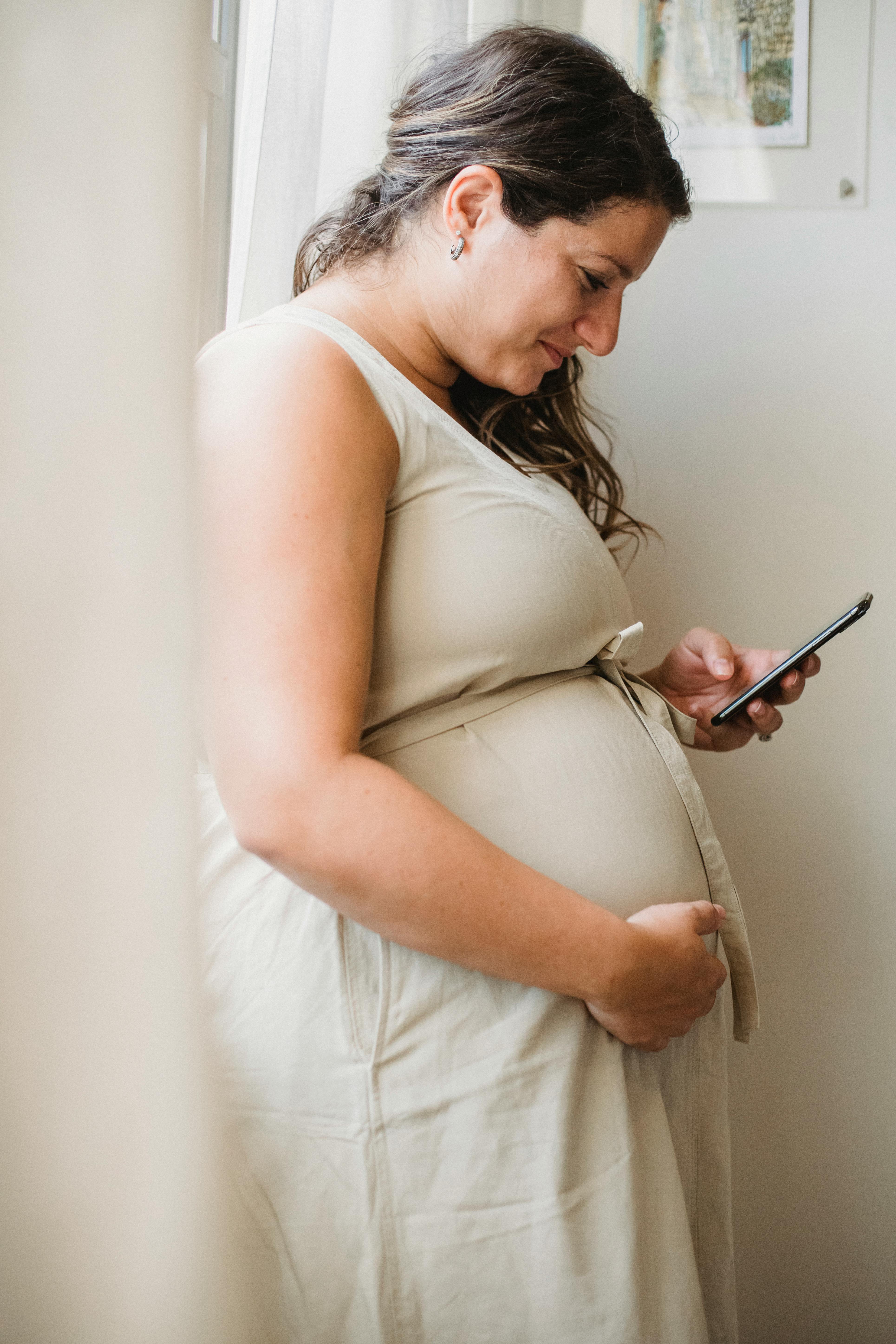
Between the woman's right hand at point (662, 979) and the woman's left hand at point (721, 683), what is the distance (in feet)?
1.20

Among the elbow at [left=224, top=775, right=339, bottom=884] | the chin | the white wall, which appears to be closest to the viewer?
the white wall

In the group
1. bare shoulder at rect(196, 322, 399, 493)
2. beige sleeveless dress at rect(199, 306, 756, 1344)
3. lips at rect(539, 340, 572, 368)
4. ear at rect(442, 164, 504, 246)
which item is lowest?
beige sleeveless dress at rect(199, 306, 756, 1344)

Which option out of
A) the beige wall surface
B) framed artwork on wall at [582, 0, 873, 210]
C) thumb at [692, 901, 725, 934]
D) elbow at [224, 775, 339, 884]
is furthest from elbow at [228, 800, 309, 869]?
framed artwork on wall at [582, 0, 873, 210]

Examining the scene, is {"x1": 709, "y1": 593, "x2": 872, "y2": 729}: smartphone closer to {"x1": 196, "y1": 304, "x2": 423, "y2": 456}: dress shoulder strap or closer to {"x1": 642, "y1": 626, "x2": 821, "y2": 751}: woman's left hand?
{"x1": 642, "y1": 626, "x2": 821, "y2": 751}: woman's left hand

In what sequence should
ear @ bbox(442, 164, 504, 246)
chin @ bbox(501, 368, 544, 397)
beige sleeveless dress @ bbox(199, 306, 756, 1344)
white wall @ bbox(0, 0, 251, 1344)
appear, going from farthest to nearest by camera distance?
chin @ bbox(501, 368, 544, 397) < ear @ bbox(442, 164, 504, 246) < beige sleeveless dress @ bbox(199, 306, 756, 1344) < white wall @ bbox(0, 0, 251, 1344)

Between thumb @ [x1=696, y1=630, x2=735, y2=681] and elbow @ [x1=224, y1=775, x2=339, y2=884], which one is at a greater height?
elbow @ [x1=224, y1=775, x2=339, y2=884]

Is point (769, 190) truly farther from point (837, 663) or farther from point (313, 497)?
point (313, 497)

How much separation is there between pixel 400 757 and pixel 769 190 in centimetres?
107

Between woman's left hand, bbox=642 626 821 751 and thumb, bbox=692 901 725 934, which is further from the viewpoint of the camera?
woman's left hand, bbox=642 626 821 751

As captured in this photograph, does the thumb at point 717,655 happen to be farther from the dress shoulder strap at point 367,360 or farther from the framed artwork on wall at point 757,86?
the framed artwork on wall at point 757,86

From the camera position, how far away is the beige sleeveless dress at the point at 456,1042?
670 mm

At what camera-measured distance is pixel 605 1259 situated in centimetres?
71

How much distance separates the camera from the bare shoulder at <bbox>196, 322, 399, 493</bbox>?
60 centimetres

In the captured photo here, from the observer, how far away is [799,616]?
4.66 feet
